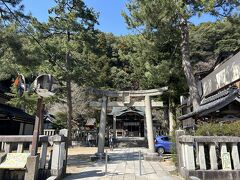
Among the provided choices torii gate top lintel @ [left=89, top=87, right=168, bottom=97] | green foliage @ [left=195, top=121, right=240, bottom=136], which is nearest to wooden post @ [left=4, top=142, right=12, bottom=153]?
green foliage @ [left=195, top=121, right=240, bottom=136]

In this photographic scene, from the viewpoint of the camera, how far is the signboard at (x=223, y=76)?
15802 millimetres

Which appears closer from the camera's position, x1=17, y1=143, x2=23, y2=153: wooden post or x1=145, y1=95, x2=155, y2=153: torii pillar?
x1=17, y1=143, x2=23, y2=153: wooden post

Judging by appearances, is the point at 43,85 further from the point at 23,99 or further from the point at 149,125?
the point at 23,99

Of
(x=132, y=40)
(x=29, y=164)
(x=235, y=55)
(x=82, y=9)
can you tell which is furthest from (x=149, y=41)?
(x=29, y=164)

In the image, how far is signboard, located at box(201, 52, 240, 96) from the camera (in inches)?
622

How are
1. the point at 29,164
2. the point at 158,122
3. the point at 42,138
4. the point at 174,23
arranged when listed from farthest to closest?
the point at 158,122, the point at 174,23, the point at 42,138, the point at 29,164

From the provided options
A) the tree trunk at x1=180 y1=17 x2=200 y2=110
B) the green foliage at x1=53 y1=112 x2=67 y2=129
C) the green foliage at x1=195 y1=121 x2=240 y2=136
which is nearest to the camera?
the green foliage at x1=195 y1=121 x2=240 y2=136

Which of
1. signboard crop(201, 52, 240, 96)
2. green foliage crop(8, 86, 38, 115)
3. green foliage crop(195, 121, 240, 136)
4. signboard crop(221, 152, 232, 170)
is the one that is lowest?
signboard crop(221, 152, 232, 170)

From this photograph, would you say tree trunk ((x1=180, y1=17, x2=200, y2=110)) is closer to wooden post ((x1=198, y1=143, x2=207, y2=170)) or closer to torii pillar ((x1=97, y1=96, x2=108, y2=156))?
torii pillar ((x1=97, y1=96, x2=108, y2=156))

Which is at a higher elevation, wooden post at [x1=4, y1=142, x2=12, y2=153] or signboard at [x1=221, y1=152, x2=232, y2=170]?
wooden post at [x1=4, y1=142, x2=12, y2=153]

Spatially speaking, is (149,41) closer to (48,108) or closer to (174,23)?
(174,23)

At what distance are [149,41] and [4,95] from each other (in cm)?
1407

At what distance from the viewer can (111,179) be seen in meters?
7.45

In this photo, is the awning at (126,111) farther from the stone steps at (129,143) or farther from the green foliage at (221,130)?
the green foliage at (221,130)
